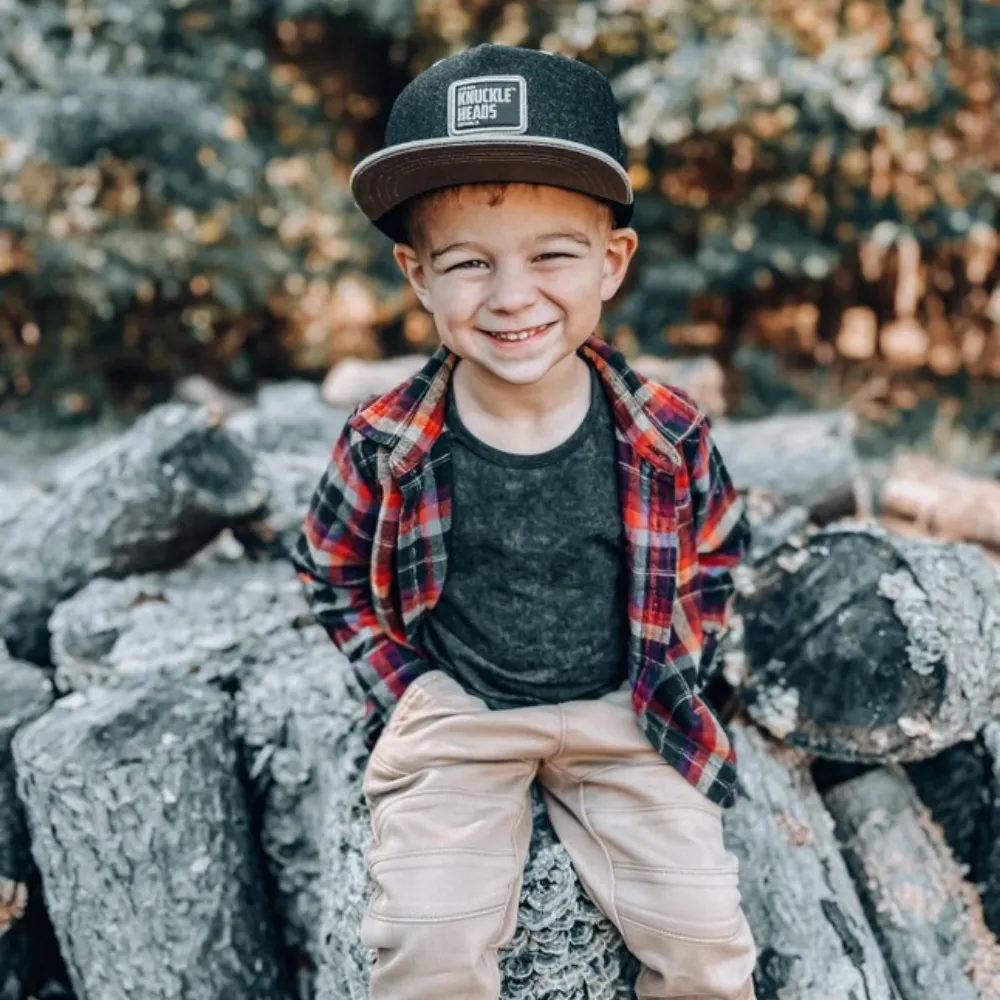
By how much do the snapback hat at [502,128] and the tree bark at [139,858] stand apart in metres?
1.15

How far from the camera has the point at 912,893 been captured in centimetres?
203

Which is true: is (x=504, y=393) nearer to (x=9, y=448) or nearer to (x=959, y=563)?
(x=959, y=563)

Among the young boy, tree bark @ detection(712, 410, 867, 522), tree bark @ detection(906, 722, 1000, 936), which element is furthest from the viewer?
tree bark @ detection(712, 410, 867, 522)

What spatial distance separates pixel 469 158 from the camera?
1.48 meters

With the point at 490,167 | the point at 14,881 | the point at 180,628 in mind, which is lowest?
the point at 14,881

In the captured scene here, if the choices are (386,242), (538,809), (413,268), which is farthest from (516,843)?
(386,242)

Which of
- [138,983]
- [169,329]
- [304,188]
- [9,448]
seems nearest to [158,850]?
[138,983]

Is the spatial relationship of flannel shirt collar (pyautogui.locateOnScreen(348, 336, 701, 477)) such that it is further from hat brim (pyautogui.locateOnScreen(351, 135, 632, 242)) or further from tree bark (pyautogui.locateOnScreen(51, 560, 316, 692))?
tree bark (pyautogui.locateOnScreen(51, 560, 316, 692))

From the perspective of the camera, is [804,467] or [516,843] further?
[804,467]

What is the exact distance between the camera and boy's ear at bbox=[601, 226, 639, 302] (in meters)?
1.67

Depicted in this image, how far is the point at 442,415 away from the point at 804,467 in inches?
68.9

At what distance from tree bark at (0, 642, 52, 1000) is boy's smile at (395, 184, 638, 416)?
1.37 meters

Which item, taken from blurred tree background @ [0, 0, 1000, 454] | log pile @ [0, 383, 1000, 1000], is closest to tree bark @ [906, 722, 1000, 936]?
log pile @ [0, 383, 1000, 1000]

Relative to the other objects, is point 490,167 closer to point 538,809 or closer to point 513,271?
point 513,271
